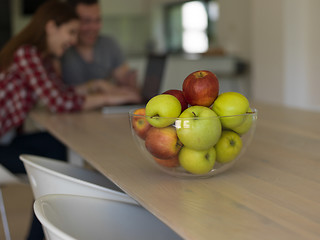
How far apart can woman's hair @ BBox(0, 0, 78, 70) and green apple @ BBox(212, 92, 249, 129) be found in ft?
5.21

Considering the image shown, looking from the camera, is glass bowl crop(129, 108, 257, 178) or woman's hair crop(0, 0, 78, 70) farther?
woman's hair crop(0, 0, 78, 70)

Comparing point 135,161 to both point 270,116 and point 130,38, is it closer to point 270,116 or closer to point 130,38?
point 270,116

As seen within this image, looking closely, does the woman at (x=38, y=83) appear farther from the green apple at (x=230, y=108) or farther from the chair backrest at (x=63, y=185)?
the green apple at (x=230, y=108)

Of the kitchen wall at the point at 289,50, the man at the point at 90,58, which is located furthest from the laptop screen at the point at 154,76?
the kitchen wall at the point at 289,50

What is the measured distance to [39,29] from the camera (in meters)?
2.49

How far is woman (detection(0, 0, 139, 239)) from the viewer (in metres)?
2.38

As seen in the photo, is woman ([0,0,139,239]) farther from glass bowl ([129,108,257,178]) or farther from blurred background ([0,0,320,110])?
blurred background ([0,0,320,110])

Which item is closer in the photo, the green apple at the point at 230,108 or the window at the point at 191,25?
the green apple at the point at 230,108

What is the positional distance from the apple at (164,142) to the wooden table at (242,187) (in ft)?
0.23

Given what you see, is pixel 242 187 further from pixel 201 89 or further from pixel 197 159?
pixel 201 89

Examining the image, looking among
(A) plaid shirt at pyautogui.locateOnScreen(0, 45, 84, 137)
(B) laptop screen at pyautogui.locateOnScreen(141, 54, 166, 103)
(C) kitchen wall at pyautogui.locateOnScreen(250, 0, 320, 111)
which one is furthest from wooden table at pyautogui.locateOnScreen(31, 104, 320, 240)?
(C) kitchen wall at pyautogui.locateOnScreen(250, 0, 320, 111)

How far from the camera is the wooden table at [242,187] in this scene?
2.68 ft

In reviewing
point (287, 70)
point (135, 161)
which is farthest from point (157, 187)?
point (287, 70)

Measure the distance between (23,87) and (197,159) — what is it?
5.07 feet
